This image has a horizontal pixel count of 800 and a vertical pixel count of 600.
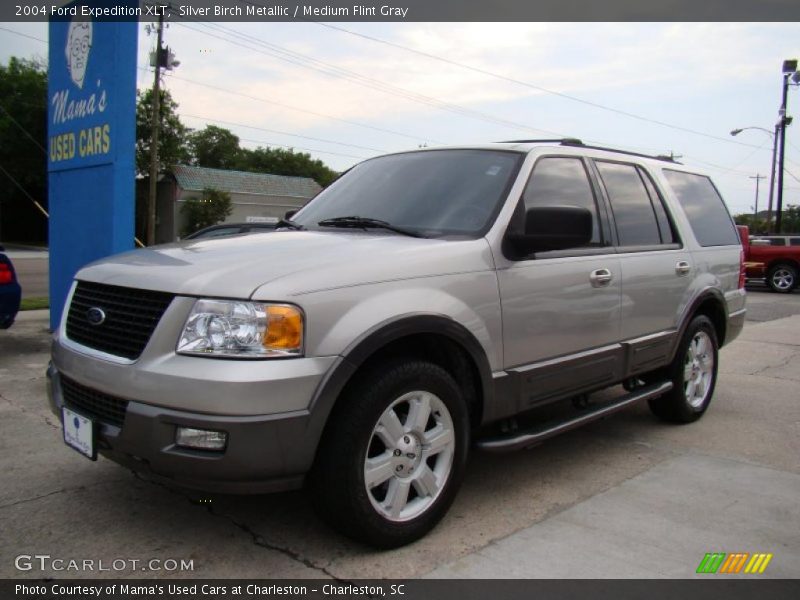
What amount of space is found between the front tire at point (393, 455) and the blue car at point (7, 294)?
4.87 meters

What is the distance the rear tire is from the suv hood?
18181mm

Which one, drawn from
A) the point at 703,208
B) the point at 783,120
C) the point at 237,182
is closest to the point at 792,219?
the point at 783,120

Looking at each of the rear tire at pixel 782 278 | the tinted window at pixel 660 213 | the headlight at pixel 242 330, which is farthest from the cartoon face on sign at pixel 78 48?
the rear tire at pixel 782 278

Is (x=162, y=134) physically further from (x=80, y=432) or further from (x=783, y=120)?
(x=80, y=432)

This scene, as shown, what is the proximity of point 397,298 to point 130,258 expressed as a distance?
1296 millimetres

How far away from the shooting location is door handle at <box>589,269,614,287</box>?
12.6ft

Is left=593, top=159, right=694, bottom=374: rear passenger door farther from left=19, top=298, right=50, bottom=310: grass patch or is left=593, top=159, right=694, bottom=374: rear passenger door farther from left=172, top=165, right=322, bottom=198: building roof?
left=172, top=165, right=322, bottom=198: building roof

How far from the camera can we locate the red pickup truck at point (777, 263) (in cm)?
1834

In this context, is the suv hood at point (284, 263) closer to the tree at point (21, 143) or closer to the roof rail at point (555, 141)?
the roof rail at point (555, 141)

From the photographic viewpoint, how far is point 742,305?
5711 millimetres

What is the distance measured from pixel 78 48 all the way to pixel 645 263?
21.8 feet

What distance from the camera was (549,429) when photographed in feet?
11.4

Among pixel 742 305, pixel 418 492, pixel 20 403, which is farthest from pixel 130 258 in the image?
pixel 742 305

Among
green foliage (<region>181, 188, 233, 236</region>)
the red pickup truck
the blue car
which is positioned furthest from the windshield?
green foliage (<region>181, 188, 233, 236</region>)
